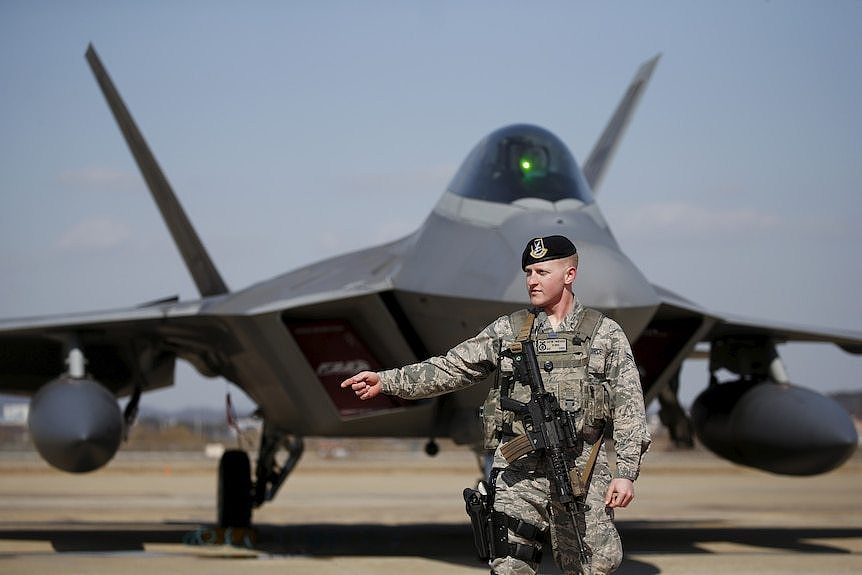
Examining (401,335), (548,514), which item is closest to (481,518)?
(548,514)

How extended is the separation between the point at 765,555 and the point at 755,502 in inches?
426

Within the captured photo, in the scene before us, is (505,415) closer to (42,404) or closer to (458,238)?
(458,238)

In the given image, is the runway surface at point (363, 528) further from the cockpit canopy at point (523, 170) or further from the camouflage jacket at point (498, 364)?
the camouflage jacket at point (498, 364)

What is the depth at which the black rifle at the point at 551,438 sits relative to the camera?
4262 millimetres

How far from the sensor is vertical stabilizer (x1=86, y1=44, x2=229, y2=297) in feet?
36.3

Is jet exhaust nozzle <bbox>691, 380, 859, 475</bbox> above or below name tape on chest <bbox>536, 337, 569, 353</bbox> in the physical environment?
below

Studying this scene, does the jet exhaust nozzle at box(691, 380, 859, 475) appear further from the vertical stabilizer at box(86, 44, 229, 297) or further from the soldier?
the soldier

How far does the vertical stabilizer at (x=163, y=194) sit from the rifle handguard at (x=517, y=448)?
7.22 metres

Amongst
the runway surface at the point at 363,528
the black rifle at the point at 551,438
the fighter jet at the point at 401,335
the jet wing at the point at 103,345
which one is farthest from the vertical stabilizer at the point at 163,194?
the black rifle at the point at 551,438

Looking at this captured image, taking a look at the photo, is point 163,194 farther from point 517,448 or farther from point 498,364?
point 517,448

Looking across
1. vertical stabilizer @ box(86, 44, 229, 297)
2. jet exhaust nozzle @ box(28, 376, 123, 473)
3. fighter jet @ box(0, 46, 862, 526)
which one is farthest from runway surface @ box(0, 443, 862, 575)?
vertical stabilizer @ box(86, 44, 229, 297)

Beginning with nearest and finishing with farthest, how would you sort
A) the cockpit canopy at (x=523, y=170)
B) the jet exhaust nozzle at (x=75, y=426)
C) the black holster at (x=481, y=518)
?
the black holster at (x=481, y=518), the cockpit canopy at (x=523, y=170), the jet exhaust nozzle at (x=75, y=426)

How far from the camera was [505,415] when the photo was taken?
4.43m

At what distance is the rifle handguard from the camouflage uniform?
0.03m
